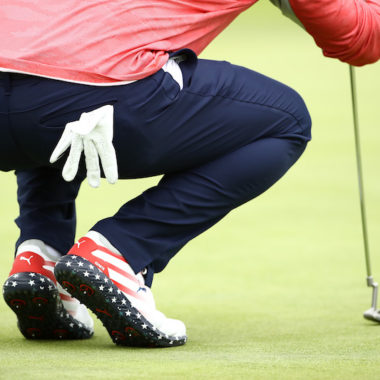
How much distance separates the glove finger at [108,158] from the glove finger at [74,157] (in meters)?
0.02

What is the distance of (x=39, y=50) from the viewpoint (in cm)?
121

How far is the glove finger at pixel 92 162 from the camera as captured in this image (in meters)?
1.24

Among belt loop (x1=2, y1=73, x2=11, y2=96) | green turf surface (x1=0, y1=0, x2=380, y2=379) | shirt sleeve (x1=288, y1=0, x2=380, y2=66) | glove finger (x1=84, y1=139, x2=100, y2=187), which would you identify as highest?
shirt sleeve (x1=288, y1=0, x2=380, y2=66)

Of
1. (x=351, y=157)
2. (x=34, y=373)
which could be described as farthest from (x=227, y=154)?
(x=351, y=157)

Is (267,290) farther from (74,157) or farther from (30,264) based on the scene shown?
(74,157)

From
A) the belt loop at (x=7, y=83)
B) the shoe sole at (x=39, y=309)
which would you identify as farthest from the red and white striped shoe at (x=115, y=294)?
the belt loop at (x=7, y=83)

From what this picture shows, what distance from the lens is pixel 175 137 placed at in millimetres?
1315

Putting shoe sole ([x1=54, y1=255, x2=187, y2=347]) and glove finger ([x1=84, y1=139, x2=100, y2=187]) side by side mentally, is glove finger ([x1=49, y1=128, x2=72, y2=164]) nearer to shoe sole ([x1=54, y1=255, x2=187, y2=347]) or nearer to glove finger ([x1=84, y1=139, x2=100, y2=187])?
glove finger ([x1=84, y1=139, x2=100, y2=187])

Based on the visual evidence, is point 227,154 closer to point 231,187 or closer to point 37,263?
point 231,187

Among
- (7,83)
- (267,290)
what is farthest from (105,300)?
(267,290)

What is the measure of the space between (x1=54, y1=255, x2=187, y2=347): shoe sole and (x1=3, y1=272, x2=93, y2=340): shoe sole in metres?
0.10

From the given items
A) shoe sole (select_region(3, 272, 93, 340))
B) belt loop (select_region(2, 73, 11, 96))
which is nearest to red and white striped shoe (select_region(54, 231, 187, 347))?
shoe sole (select_region(3, 272, 93, 340))

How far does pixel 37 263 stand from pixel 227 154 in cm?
35

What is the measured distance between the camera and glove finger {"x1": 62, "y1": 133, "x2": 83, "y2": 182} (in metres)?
1.23
